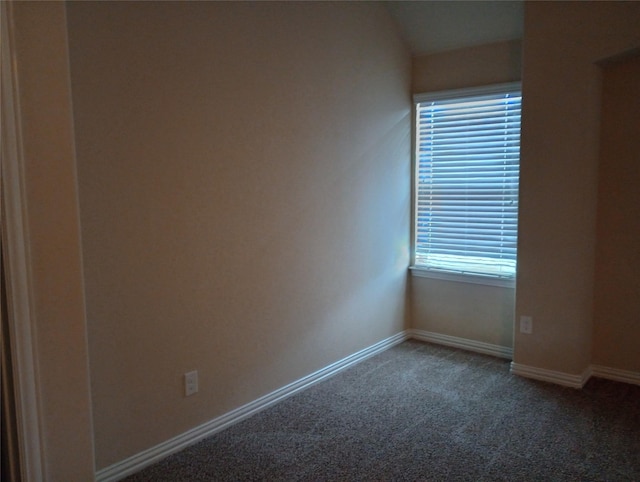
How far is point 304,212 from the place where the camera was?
3.14m

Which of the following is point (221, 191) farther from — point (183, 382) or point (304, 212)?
point (183, 382)

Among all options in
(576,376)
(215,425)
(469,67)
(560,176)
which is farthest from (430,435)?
(469,67)

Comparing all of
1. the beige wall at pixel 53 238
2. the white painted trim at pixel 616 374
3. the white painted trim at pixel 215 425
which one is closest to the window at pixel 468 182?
the white painted trim at pixel 616 374

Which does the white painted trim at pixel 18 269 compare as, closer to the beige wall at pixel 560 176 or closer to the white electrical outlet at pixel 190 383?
the white electrical outlet at pixel 190 383

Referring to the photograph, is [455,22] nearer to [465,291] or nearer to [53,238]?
[465,291]

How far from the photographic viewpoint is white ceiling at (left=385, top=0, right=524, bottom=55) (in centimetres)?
346

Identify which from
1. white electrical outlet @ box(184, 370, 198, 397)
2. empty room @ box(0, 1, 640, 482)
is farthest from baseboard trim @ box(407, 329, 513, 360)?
white electrical outlet @ box(184, 370, 198, 397)

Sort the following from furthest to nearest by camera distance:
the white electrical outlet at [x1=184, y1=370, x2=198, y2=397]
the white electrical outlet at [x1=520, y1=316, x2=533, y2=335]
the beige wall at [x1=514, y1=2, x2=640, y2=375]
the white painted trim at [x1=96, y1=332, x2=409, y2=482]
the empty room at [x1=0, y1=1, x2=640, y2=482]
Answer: the white electrical outlet at [x1=520, y1=316, x2=533, y2=335] < the beige wall at [x1=514, y1=2, x2=640, y2=375] < the white electrical outlet at [x1=184, y1=370, x2=198, y2=397] < the white painted trim at [x1=96, y1=332, x2=409, y2=482] < the empty room at [x1=0, y1=1, x2=640, y2=482]

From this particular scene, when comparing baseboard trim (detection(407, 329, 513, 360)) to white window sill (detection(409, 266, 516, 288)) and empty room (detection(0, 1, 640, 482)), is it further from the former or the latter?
white window sill (detection(409, 266, 516, 288))

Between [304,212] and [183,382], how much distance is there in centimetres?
127

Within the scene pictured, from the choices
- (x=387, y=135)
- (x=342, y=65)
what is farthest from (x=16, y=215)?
(x=387, y=135)

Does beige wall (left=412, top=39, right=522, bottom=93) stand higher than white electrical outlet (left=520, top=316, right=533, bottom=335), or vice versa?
beige wall (left=412, top=39, right=522, bottom=93)

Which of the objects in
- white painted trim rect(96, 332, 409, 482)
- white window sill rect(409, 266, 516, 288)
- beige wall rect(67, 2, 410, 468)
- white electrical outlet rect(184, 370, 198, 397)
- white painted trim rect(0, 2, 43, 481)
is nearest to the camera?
white painted trim rect(0, 2, 43, 481)

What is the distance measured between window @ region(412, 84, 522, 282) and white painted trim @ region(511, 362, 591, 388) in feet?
2.29
